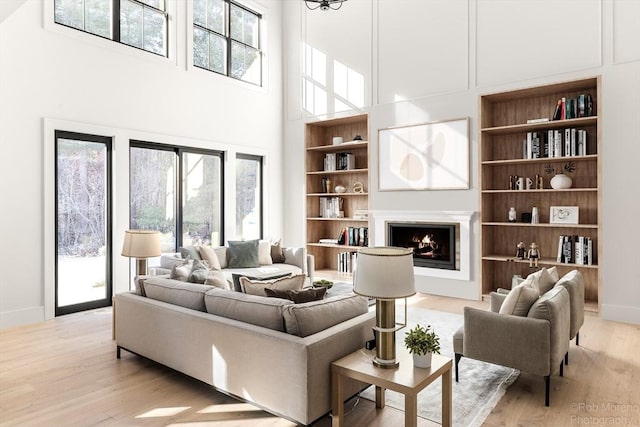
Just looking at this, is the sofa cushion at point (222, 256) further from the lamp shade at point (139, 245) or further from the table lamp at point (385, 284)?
the table lamp at point (385, 284)

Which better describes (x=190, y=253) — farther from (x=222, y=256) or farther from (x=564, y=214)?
(x=564, y=214)

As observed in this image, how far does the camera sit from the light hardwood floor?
102 inches

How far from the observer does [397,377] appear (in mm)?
2215

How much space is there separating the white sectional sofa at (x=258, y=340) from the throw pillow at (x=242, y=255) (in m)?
2.59

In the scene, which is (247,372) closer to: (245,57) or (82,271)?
(82,271)

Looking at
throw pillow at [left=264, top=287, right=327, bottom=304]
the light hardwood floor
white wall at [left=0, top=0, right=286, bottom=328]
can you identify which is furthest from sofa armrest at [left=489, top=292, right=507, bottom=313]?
white wall at [left=0, top=0, right=286, bottom=328]

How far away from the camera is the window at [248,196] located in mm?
7312

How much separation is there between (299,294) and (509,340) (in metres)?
1.46

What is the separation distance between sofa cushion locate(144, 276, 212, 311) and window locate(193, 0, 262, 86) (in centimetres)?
421

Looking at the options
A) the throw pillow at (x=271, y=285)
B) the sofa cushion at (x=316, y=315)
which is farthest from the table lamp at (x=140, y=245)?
the sofa cushion at (x=316, y=315)

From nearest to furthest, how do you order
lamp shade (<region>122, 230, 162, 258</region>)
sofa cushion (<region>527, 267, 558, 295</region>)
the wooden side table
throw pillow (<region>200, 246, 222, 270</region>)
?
the wooden side table → sofa cushion (<region>527, 267, 558, 295</region>) → lamp shade (<region>122, 230, 162, 258</region>) → throw pillow (<region>200, 246, 222, 270</region>)

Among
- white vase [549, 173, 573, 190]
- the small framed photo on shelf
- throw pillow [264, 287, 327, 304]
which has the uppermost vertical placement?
white vase [549, 173, 573, 190]

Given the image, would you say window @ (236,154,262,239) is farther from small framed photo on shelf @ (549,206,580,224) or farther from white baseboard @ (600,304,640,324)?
white baseboard @ (600,304,640,324)

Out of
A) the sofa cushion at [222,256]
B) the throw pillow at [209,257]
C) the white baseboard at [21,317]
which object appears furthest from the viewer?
the sofa cushion at [222,256]
